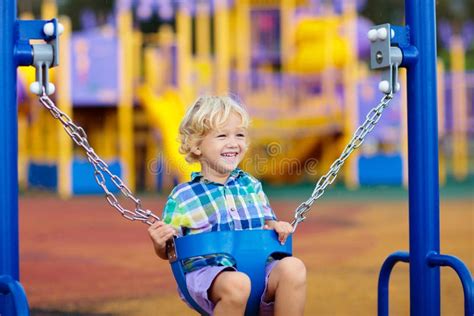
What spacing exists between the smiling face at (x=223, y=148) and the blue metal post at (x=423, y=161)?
622 millimetres

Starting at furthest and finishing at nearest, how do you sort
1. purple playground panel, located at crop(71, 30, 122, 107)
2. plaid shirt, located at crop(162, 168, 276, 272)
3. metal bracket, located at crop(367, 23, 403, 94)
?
1. purple playground panel, located at crop(71, 30, 122, 107)
2. metal bracket, located at crop(367, 23, 403, 94)
3. plaid shirt, located at crop(162, 168, 276, 272)

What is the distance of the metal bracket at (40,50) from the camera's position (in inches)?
103

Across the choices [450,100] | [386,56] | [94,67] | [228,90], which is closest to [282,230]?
[386,56]

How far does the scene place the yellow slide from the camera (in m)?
11.2

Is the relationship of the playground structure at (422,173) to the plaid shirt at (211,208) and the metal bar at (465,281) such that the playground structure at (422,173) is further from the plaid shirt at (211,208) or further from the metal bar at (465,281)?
the plaid shirt at (211,208)

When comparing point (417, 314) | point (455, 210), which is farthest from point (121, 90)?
point (417, 314)

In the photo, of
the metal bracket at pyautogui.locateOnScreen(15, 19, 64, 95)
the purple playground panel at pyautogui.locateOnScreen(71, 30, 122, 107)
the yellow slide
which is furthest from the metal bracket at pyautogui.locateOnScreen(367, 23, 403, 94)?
the purple playground panel at pyautogui.locateOnScreen(71, 30, 122, 107)

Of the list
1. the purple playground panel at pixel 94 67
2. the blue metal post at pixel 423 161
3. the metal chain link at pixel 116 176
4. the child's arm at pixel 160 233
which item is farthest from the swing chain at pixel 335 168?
the purple playground panel at pixel 94 67

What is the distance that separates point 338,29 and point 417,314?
34.0 feet

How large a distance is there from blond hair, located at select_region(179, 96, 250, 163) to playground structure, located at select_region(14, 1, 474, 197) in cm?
814

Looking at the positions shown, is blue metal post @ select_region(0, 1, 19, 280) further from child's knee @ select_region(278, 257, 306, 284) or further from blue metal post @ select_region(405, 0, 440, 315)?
blue metal post @ select_region(405, 0, 440, 315)

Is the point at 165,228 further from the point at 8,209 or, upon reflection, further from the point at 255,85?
the point at 255,85

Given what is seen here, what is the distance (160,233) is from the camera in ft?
8.70

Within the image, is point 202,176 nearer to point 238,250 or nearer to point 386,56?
point 238,250
